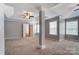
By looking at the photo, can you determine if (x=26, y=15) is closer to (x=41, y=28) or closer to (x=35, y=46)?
(x=41, y=28)

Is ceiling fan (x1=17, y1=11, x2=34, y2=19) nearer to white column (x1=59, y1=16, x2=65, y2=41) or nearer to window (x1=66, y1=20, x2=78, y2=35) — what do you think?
white column (x1=59, y1=16, x2=65, y2=41)

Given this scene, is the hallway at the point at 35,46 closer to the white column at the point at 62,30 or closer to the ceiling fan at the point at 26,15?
the white column at the point at 62,30

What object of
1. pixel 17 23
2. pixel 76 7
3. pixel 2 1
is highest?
pixel 2 1

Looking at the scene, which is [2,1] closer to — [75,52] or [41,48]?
[41,48]

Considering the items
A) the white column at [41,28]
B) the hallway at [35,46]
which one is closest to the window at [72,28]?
the hallway at [35,46]

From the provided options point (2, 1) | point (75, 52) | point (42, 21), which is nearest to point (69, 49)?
point (75, 52)

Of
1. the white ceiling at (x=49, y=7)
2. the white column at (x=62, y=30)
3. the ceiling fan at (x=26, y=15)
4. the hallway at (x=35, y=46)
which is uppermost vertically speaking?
the white ceiling at (x=49, y=7)

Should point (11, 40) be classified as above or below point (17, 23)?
below

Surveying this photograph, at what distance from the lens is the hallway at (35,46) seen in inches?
66.9

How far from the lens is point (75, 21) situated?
5.60ft

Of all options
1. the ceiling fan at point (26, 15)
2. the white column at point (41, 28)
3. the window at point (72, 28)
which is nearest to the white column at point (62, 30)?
the window at point (72, 28)

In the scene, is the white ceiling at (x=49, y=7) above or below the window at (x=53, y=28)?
above

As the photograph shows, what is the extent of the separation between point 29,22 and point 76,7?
90 centimetres

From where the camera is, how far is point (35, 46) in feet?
5.66
